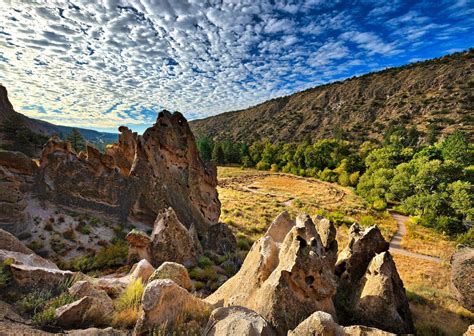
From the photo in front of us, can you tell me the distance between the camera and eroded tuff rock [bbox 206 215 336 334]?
691cm

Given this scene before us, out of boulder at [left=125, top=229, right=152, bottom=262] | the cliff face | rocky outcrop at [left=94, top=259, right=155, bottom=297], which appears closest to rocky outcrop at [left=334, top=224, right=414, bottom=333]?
rocky outcrop at [left=94, top=259, right=155, bottom=297]

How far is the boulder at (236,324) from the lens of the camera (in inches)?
201

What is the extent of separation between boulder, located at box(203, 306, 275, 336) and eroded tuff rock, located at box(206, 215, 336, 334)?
4.74 ft

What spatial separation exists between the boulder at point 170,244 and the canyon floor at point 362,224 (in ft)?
23.3

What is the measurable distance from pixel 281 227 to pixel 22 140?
167 feet

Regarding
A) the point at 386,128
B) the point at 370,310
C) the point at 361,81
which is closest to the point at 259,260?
the point at 370,310

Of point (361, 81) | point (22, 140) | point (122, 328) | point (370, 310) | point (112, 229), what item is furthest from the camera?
point (361, 81)

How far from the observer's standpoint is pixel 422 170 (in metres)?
33.3

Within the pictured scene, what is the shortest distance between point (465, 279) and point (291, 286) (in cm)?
900

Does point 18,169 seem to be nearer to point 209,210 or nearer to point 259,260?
point 209,210

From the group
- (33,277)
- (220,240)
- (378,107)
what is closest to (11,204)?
(33,277)

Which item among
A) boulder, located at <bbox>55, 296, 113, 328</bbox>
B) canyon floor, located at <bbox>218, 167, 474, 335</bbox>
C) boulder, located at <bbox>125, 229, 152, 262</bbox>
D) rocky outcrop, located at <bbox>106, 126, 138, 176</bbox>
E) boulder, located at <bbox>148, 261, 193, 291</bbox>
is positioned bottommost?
canyon floor, located at <bbox>218, 167, 474, 335</bbox>

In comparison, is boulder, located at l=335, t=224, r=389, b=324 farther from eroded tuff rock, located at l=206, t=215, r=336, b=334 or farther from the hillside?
the hillside

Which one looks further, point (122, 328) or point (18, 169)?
point (18, 169)
